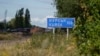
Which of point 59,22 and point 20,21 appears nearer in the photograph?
point 59,22

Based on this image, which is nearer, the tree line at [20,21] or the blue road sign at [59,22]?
the blue road sign at [59,22]

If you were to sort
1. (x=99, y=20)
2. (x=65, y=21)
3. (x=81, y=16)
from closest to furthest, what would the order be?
(x=99, y=20) → (x=81, y=16) → (x=65, y=21)

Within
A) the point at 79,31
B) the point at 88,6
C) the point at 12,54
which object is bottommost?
the point at 12,54

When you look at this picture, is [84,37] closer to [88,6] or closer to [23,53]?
[88,6]

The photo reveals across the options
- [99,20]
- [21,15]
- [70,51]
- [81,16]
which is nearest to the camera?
[99,20]

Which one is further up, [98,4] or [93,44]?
[98,4]

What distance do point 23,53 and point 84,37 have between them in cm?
554

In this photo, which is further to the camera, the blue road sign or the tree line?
the tree line

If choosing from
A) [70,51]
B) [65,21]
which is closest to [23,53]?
[70,51]

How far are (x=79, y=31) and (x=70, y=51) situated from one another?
4.93m

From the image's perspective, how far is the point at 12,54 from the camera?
1505 centimetres

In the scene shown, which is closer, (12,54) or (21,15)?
(12,54)

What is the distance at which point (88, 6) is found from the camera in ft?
31.6

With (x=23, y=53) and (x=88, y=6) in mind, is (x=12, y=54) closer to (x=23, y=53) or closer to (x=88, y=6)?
(x=23, y=53)
